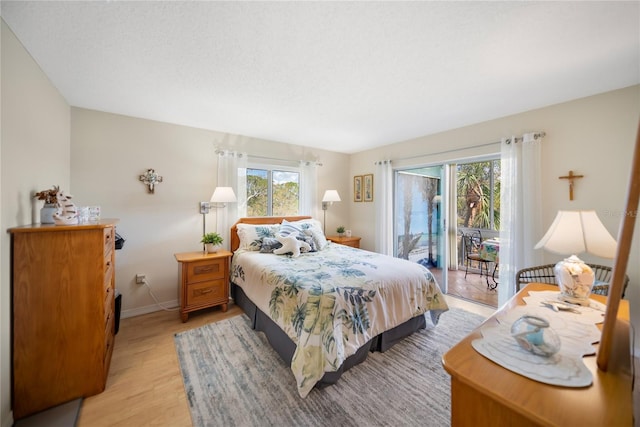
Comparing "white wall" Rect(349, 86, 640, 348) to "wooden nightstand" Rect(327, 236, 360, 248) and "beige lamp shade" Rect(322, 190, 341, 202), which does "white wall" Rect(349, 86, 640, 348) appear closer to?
"beige lamp shade" Rect(322, 190, 341, 202)

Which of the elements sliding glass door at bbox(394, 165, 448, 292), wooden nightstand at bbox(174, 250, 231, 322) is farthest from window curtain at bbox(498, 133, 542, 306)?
wooden nightstand at bbox(174, 250, 231, 322)

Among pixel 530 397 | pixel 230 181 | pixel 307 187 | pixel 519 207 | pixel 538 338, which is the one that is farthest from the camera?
pixel 307 187

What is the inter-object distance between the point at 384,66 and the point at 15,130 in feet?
8.39

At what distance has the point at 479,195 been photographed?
156 inches

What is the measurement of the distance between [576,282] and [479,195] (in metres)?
2.81

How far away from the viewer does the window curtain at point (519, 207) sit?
8.68 ft

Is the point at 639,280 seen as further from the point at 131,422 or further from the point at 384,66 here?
the point at 131,422

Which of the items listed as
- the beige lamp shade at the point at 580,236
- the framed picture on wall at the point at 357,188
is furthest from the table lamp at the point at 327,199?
the beige lamp shade at the point at 580,236

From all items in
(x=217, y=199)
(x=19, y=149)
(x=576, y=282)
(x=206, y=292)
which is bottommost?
(x=206, y=292)

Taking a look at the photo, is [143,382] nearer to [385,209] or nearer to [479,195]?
[385,209]

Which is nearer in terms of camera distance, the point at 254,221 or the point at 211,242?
the point at 211,242

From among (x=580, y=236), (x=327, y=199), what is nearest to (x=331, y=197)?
(x=327, y=199)

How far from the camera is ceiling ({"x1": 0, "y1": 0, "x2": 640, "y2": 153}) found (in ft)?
4.44

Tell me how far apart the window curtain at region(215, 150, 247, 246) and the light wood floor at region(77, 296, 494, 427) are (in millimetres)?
→ 1275
